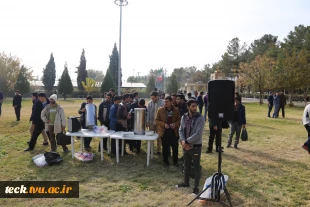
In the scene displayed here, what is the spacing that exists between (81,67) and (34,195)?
187ft

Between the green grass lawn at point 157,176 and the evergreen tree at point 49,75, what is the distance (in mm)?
50497

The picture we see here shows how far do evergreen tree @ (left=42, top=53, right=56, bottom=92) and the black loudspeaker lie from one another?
2227 inches

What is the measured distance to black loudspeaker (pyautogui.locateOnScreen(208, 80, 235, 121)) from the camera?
4008 mm

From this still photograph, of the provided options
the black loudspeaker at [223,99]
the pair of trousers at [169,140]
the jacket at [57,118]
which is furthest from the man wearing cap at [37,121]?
the black loudspeaker at [223,99]

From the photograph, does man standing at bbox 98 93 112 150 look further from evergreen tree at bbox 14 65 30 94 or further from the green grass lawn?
evergreen tree at bbox 14 65 30 94

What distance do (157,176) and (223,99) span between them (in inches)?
95.1

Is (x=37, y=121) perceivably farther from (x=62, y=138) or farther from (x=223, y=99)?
(x=223, y=99)

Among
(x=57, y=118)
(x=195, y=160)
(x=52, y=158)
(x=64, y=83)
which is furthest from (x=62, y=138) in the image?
(x=64, y=83)

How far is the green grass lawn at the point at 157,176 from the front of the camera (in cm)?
435

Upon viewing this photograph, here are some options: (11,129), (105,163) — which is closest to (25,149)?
(105,163)

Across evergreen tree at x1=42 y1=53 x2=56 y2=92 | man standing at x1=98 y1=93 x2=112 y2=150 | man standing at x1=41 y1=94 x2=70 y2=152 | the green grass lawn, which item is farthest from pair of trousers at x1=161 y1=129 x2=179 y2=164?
evergreen tree at x1=42 y1=53 x2=56 y2=92

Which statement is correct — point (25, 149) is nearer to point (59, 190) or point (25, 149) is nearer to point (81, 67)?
point (59, 190)

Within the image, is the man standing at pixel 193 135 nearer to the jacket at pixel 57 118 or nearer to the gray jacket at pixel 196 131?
the gray jacket at pixel 196 131

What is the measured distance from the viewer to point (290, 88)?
2964 cm
